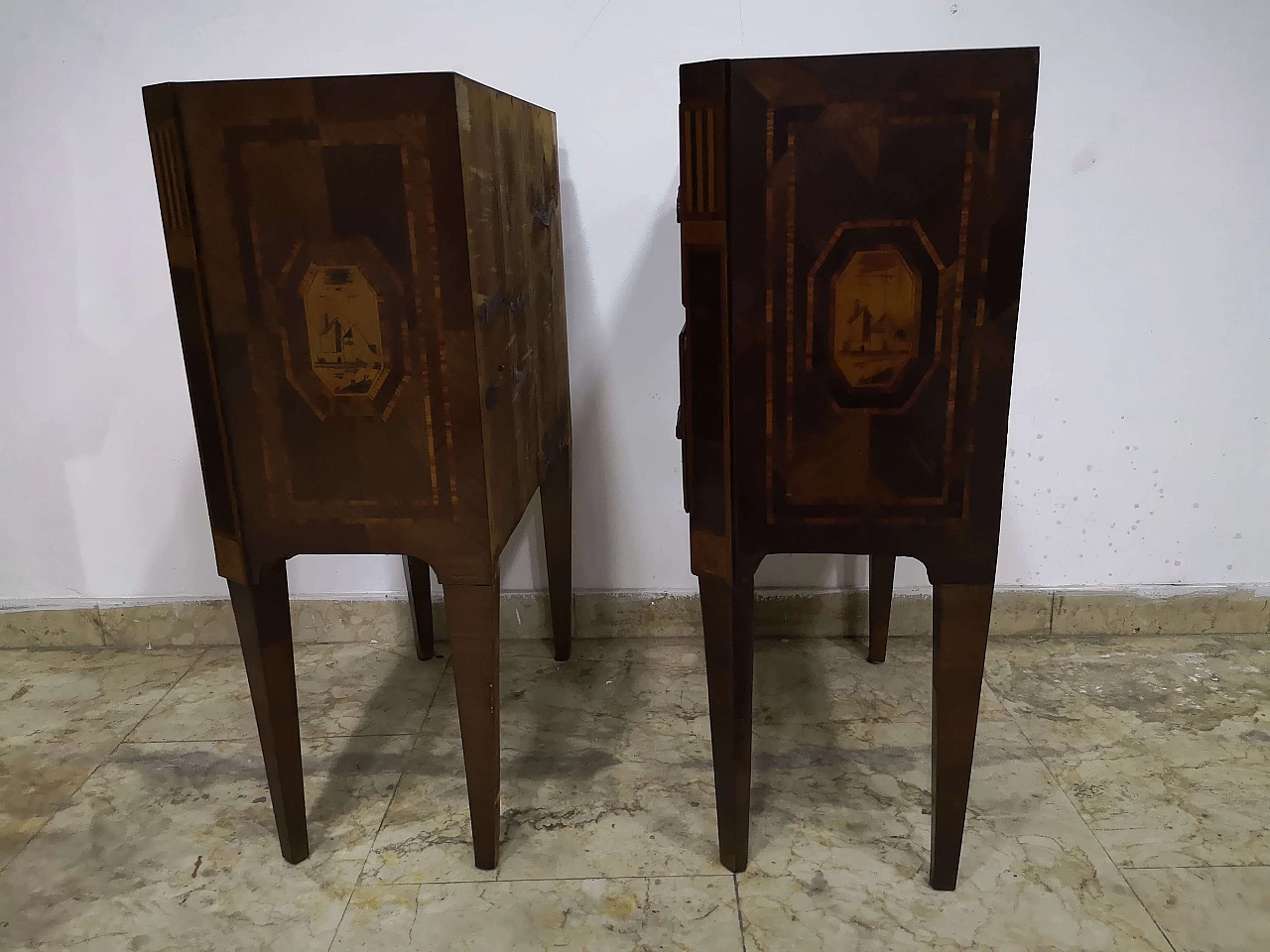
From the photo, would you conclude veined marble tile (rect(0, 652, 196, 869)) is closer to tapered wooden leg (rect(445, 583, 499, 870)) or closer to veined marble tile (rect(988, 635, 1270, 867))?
tapered wooden leg (rect(445, 583, 499, 870))

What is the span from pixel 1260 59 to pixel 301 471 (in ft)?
5.87

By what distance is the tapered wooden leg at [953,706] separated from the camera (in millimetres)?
1156

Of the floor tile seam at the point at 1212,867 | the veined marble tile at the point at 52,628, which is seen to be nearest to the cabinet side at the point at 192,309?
the veined marble tile at the point at 52,628

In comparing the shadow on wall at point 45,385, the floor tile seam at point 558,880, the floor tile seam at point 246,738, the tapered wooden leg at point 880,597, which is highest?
the shadow on wall at point 45,385

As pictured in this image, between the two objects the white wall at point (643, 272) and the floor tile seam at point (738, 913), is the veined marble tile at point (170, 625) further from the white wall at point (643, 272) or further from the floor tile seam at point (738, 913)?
the floor tile seam at point (738, 913)

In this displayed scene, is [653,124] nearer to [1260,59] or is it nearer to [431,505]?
[431,505]

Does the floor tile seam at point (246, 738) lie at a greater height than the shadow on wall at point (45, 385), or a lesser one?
lesser

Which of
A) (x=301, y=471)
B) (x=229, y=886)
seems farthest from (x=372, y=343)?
(x=229, y=886)

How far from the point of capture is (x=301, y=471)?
117 cm

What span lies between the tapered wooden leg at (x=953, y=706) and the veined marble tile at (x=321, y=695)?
94 centimetres

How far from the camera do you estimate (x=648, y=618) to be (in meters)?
1.99

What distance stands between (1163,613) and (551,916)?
4.81 feet

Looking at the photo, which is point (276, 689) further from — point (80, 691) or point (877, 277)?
point (877, 277)

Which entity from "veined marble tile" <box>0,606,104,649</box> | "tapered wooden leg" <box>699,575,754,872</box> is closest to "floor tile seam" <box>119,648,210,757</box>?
"veined marble tile" <box>0,606,104,649</box>
